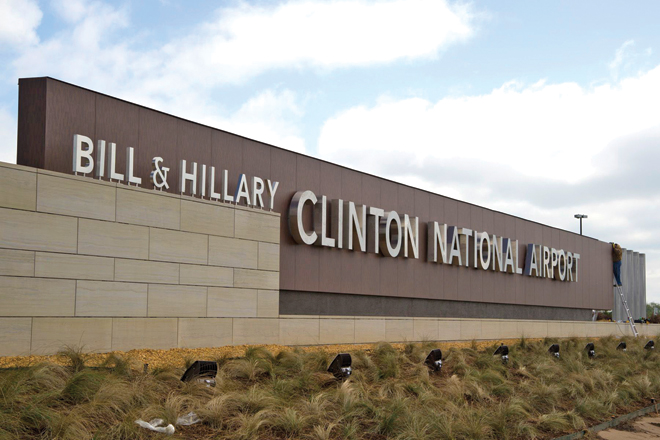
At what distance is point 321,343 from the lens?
18141 mm

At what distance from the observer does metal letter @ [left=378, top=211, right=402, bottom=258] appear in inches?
931

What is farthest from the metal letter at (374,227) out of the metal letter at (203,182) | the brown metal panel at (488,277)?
the brown metal panel at (488,277)

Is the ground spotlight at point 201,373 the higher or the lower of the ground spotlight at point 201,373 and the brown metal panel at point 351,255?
the lower

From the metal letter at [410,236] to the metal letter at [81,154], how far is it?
504 inches

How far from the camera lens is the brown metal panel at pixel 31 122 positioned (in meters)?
14.3

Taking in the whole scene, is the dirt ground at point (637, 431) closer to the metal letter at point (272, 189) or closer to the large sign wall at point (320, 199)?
the large sign wall at point (320, 199)

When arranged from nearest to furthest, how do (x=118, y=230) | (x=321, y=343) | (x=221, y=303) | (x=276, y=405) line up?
(x=276, y=405), (x=118, y=230), (x=221, y=303), (x=321, y=343)

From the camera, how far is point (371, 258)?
23328mm

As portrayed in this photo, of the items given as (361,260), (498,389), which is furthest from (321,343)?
(498,389)

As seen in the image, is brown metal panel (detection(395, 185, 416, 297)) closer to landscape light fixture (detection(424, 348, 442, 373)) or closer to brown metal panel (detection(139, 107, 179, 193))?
brown metal panel (detection(139, 107, 179, 193))

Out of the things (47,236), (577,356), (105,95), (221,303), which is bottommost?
(577,356)

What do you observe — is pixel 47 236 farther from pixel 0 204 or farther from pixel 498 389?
pixel 498 389

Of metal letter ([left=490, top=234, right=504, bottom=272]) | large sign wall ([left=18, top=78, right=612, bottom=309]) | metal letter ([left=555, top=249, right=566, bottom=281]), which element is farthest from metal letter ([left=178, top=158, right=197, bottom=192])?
metal letter ([left=555, top=249, right=566, bottom=281])

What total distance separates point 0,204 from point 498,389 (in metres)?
9.60
